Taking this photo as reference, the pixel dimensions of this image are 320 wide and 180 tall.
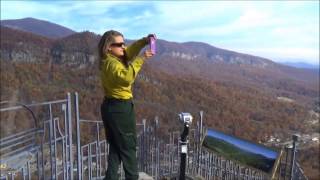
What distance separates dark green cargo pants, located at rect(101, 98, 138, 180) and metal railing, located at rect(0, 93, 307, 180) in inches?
37.6

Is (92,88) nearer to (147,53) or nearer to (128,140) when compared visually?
(128,140)

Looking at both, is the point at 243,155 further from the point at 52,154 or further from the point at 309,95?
the point at 309,95

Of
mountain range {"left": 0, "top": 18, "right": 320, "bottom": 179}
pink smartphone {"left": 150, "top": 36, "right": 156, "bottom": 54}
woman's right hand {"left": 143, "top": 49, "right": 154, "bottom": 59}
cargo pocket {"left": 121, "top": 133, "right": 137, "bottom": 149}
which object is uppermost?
pink smartphone {"left": 150, "top": 36, "right": 156, "bottom": 54}

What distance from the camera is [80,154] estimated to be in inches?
211

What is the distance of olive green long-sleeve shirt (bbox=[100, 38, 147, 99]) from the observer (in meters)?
3.80

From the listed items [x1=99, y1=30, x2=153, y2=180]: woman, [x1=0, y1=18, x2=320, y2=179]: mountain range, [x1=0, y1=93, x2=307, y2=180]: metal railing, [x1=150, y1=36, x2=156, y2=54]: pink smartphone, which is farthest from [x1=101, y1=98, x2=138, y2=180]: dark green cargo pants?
[x1=0, y1=18, x2=320, y2=179]: mountain range

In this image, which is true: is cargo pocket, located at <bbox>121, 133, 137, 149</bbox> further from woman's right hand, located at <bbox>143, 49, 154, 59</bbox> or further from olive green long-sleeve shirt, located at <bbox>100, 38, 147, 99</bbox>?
woman's right hand, located at <bbox>143, 49, 154, 59</bbox>

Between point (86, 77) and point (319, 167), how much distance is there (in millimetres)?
40935

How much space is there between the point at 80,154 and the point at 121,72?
1.93 m

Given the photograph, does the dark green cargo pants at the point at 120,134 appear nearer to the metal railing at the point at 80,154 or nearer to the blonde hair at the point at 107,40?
the blonde hair at the point at 107,40

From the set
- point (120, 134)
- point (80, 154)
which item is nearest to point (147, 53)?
point (120, 134)

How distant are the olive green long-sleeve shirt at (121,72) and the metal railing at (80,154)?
101cm

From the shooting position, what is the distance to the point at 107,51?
13.2 feet

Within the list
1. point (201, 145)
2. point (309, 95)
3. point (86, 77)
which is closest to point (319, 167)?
point (86, 77)
